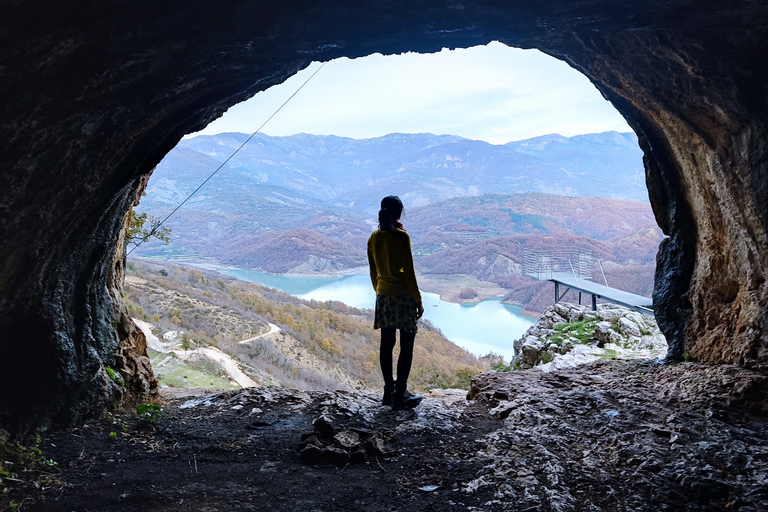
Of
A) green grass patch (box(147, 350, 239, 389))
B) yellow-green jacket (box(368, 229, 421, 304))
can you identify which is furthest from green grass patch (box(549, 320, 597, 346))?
green grass patch (box(147, 350, 239, 389))

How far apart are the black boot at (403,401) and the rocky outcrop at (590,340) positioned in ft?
12.4

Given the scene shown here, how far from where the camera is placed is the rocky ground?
3.21 meters

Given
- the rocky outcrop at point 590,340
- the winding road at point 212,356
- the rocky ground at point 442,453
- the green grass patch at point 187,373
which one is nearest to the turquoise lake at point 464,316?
the winding road at point 212,356

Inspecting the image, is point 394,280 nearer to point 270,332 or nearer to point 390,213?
point 390,213

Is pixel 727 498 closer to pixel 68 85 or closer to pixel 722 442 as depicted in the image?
pixel 722 442

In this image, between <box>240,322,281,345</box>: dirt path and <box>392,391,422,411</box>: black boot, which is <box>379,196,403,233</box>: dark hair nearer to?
<box>392,391,422,411</box>: black boot

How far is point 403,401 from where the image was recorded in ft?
17.0

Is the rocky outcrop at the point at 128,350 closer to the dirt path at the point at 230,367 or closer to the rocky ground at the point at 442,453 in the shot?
the rocky ground at the point at 442,453

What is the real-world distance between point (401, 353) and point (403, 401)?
24.1 inches

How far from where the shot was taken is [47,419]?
13.8 ft

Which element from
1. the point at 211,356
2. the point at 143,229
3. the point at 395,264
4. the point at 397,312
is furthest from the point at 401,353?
the point at 211,356

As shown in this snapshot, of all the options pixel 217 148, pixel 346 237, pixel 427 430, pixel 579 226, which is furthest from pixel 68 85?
pixel 217 148

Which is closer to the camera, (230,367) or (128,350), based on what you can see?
(128,350)

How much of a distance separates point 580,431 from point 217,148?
135 metres
